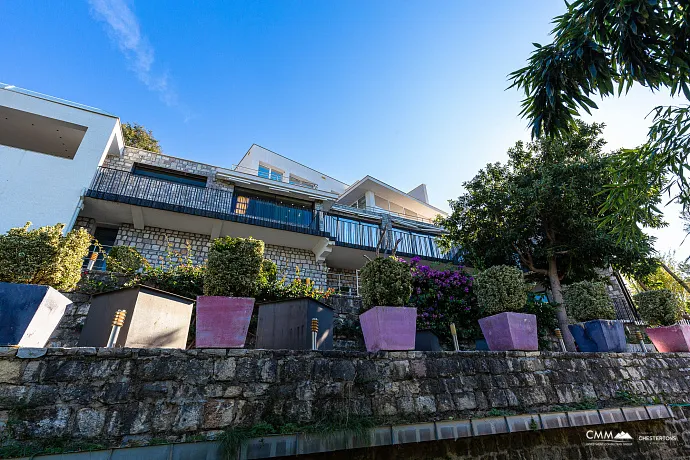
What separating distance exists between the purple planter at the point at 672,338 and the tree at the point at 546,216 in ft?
6.58

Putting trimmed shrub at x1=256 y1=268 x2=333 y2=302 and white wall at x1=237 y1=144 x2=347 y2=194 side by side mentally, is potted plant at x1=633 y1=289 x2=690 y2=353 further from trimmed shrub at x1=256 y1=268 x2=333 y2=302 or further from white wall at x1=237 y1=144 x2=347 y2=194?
white wall at x1=237 y1=144 x2=347 y2=194

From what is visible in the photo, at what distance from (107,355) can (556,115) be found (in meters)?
6.64

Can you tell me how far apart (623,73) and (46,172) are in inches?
494

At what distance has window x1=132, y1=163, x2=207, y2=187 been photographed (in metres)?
11.1

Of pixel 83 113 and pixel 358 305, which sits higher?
pixel 83 113

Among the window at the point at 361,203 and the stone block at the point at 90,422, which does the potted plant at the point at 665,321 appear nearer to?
the stone block at the point at 90,422

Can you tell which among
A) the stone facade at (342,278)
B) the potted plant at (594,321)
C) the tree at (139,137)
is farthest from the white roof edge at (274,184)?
the potted plant at (594,321)

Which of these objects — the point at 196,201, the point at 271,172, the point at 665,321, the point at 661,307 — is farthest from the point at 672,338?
A: the point at 271,172

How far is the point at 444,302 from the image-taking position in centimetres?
673

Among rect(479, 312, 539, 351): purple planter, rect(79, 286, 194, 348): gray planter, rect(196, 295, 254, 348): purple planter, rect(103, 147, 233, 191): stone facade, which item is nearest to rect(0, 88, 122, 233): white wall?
rect(103, 147, 233, 191): stone facade

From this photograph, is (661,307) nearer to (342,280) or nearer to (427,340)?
(427,340)

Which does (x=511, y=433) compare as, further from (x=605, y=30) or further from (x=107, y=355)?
(x=605, y=30)

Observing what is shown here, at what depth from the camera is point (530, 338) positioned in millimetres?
4305

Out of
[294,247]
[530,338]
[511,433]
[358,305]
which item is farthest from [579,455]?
[294,247]
